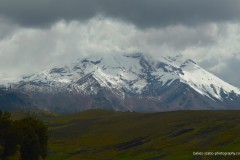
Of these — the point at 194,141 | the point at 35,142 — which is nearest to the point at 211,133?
the point at 194,141

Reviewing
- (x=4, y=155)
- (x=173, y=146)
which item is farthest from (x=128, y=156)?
(x=4, y=155)

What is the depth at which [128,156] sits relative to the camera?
156 meters

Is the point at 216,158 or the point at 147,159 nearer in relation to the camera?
the point at 216,158

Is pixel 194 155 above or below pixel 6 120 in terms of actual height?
below

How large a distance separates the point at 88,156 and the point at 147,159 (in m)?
36.8

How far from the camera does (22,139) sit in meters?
114

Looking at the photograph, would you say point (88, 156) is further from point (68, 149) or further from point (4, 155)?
point (4, 155)

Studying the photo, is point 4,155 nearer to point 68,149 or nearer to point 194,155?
point 194,155

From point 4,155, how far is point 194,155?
46996 millimetres

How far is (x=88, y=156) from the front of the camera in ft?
561

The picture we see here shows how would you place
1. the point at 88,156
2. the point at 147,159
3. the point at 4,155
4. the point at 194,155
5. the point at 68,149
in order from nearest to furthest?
1. the point at 4,155
2. the point at 194,155
3. the point at 147,159
4. the point at 88,156
5. the point at 68,149

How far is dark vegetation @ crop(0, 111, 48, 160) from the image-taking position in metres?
109

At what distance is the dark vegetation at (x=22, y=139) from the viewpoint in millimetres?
109125

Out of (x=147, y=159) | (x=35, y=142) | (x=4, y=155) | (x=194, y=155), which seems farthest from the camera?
(x=147, y=159)
